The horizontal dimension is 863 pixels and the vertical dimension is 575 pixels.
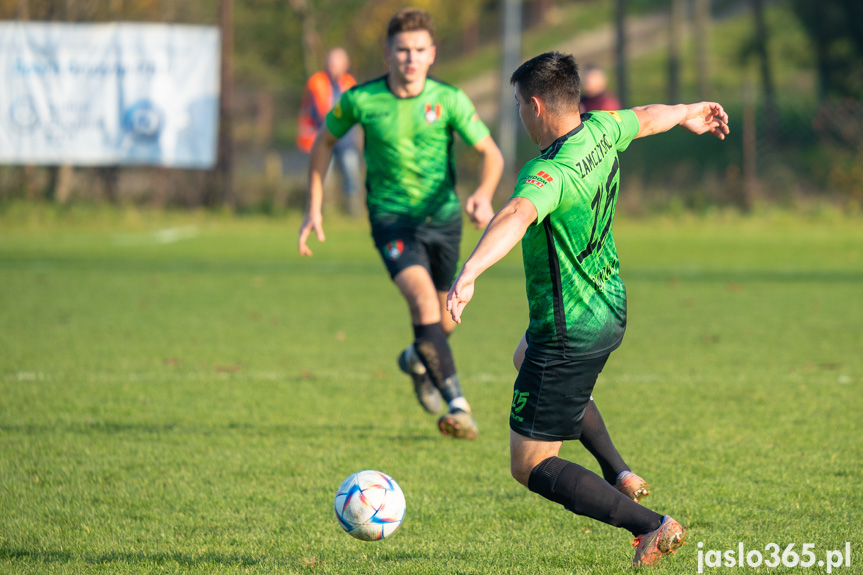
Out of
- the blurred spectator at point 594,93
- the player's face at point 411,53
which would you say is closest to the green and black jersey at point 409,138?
the player's face at point 411,53

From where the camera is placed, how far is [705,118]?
408cm

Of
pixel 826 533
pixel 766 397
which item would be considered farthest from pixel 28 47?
pixel 826 533

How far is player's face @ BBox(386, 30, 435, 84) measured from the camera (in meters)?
5.49

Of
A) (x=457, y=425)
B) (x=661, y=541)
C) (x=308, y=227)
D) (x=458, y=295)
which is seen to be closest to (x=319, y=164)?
(x=308, y=227)

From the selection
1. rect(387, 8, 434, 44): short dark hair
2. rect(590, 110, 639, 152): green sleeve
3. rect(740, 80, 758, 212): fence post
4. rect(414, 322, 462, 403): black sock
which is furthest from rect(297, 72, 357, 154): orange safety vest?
rect(590, 110, 639, 152): green sleeve

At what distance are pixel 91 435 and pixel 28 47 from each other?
1442cm

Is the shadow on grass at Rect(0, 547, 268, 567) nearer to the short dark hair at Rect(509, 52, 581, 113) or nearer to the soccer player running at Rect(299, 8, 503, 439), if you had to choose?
the short dark hair at Rect(509, 52, 581, 113)

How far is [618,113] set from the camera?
12.4 ft

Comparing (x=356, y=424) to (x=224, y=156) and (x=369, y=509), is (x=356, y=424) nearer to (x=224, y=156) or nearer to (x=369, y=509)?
(x=369, y=509)

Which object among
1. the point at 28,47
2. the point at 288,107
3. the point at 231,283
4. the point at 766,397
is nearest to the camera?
the point at 766,397

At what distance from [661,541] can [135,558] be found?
6.08 feet

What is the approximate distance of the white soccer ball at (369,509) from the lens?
355 centimetres

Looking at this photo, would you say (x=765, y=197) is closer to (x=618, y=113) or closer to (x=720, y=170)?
(x=720, y=170)

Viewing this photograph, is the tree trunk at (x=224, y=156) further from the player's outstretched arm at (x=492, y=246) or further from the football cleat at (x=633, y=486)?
the player's outstretched arm at (x=492, y=246)
